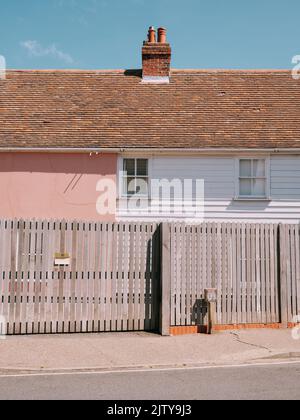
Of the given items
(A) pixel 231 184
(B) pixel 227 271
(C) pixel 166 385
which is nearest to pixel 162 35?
(A) pixel 231 184

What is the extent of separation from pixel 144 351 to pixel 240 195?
8.73m

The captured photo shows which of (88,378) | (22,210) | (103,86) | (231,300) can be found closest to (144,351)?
(88,378)

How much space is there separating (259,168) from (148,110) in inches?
162

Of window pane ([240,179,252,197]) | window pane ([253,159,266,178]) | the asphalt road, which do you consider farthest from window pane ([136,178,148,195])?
the asphalt road

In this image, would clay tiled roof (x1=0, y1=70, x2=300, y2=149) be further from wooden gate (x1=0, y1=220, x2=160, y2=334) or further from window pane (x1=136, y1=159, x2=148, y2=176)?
wooden gate (x1=0, y1=220, x2=160, y2=334)

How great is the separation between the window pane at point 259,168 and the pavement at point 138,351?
731 centimetres

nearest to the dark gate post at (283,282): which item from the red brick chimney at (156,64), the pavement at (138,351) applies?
the pavement at (138,351)

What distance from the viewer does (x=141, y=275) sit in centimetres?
997

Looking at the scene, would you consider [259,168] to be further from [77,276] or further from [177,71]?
[77,276]

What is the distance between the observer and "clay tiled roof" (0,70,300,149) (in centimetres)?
1597

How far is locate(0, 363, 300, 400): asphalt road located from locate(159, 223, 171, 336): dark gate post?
2115mm

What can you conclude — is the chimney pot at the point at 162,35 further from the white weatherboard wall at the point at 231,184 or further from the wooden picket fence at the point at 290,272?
the wooden picket fence at the point at 290,272

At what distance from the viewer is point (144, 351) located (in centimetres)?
855
